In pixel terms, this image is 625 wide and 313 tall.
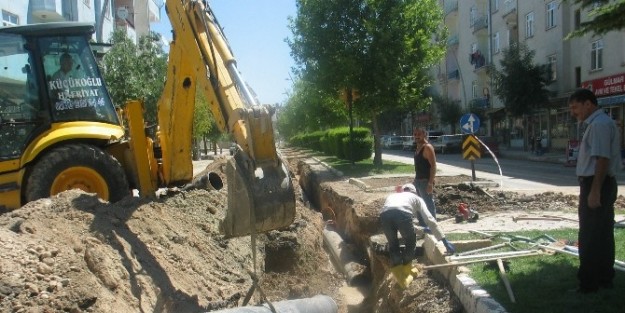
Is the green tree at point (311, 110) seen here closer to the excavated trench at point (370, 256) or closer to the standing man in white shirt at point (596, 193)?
the excavated trench at point (370, 256)

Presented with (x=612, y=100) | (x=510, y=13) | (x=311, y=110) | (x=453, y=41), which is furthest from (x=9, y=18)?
(x=453, y=41)

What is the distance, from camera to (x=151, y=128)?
28.1 feet

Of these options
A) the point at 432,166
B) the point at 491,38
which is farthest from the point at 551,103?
the point at 432,166

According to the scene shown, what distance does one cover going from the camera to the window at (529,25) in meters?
37.2

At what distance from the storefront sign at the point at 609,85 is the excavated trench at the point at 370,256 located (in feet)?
45.9

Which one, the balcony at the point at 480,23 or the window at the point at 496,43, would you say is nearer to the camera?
the window at the point at 496,43

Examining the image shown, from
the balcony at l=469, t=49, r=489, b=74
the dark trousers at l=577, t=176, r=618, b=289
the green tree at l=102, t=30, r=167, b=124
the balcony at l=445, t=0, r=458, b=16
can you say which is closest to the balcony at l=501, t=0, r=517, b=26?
the balcony at l=469, t=49, r=489, b=74

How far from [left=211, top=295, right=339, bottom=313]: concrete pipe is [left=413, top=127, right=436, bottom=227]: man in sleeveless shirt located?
414 centimetres

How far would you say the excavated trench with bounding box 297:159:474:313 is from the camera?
6812mm

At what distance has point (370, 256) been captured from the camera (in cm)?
1027

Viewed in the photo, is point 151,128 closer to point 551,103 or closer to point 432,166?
point 432,166

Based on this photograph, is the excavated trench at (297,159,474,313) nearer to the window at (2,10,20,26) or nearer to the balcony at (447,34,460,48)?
the window at (2,10,20,26)

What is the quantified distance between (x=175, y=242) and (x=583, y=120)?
441 centimetres

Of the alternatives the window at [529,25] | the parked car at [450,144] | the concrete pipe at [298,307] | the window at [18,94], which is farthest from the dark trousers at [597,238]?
the parked car at [450,144]
